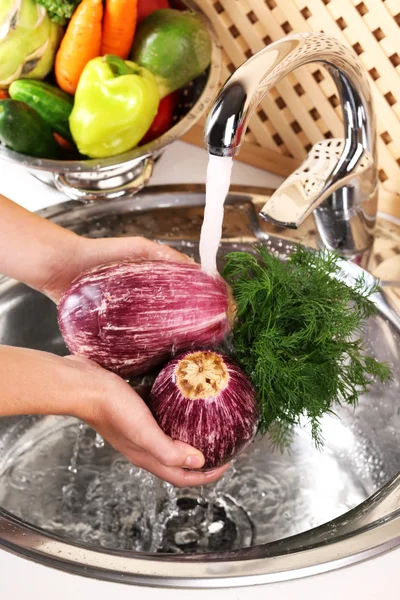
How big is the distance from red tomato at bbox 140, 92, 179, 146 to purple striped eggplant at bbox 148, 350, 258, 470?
1.74 feet

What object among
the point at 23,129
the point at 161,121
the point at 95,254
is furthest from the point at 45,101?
the point at 95,254

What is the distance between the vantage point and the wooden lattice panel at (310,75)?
1.14m

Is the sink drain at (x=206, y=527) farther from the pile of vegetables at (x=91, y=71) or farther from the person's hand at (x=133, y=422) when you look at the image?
the pile of vegetables at (x=91, y=71)

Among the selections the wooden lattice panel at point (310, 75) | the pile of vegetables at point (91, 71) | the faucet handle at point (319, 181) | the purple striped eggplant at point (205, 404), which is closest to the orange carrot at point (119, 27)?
the pile of vegetables at point (91, 71)

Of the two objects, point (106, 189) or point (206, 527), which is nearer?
point (206, 527)

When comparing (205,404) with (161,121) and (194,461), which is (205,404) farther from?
(161,121)

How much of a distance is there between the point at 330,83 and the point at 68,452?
705 millimetres

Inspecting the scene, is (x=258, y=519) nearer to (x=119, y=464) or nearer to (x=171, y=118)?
(x=119, y=464)

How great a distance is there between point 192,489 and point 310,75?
683 mm

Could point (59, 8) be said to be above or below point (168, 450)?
above

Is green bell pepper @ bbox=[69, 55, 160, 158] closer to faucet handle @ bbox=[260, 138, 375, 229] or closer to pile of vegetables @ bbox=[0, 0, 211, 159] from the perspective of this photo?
pile of vegetables @ bbox=[0, 0, 211, 159]

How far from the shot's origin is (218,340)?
2.77 feet

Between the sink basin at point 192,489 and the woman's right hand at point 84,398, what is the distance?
0.08 meters

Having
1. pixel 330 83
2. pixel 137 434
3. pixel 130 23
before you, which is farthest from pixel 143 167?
pixel 137 434
